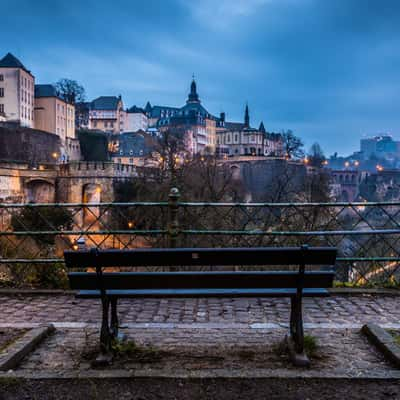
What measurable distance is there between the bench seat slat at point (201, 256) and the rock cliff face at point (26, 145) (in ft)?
149

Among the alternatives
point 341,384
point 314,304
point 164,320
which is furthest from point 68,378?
point 314,304

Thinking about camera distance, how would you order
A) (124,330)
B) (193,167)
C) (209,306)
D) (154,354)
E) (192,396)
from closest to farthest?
(192,396), (154,354), (124,330), (209,306), (193,167)

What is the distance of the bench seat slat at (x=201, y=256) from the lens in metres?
3.04

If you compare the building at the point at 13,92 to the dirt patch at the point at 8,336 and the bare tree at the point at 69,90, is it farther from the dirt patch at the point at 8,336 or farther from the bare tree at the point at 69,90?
the dirt patch at the point at 8,336

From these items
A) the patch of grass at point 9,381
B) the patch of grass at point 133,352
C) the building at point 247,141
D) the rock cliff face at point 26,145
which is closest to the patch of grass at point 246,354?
the patch of grass at point 133,352

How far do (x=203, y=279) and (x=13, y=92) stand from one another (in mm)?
64853

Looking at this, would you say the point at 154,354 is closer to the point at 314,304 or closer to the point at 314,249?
the point at 314,249

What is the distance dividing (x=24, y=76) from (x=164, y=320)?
6656cm

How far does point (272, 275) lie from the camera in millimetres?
3207

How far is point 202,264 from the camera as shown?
3115 mm

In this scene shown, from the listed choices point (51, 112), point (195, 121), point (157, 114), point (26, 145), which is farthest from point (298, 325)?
point (157, 114)

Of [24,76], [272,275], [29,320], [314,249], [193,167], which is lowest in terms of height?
[29,320]

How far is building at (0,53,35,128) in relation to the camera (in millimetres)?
60375

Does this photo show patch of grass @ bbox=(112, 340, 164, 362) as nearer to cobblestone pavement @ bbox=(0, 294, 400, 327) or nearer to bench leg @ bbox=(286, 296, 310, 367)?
cobblestone pavement @ bbox=(0, 294, 400, 327)
